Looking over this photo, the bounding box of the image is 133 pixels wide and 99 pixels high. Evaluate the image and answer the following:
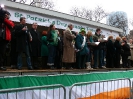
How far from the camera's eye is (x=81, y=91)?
6.26 meters

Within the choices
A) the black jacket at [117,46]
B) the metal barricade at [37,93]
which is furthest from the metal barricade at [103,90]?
the black jacket at [117,46]

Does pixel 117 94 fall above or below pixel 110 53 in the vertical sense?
below

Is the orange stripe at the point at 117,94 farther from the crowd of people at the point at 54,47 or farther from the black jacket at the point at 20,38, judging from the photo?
the black jacket at the point at 20,38

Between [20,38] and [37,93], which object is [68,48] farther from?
[37,93]

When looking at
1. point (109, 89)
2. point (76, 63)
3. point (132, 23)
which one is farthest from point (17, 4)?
point (132, 23)

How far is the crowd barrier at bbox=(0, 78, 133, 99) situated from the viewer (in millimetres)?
4815

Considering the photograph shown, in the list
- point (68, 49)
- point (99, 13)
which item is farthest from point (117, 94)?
point (99, 13)

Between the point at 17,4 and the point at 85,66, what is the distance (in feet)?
12.4

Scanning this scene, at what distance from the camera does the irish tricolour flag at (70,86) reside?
5209 mm

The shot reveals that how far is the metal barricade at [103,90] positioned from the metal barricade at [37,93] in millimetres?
342

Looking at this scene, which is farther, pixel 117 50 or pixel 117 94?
pixel 117 50

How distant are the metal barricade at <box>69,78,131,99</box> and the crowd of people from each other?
235 centimetres

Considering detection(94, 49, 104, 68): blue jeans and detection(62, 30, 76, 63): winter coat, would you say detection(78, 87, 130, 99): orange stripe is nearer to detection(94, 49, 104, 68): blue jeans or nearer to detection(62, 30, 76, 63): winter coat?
detection(62, 30, 76, 63): winter coat

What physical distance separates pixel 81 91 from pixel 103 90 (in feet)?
3.07
